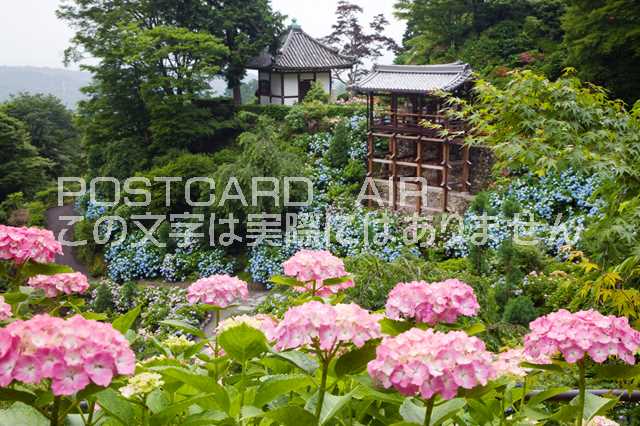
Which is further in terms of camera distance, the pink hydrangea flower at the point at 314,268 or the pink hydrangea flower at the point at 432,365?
the pink hydrangea flower at the point at 314,268

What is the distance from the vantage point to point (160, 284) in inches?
461

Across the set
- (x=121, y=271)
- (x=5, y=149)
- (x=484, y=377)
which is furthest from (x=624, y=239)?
(x=5, y=149)

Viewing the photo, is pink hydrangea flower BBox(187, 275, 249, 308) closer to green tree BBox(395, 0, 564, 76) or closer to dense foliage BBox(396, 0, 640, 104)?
dense foliage BBox(396, 0, 640, 104)

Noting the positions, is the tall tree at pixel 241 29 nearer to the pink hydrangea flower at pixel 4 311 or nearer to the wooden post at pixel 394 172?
the wooden post at pixel 394 172

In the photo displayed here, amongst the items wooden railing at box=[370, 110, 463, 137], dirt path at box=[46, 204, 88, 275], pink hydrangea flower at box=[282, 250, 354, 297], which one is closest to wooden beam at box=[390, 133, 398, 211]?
wooden railing at box=[370, 110, 463, 137]

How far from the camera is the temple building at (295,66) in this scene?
17297mm

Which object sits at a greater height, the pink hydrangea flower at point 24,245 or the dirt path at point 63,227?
the pink hydrangea flower at point 24,245

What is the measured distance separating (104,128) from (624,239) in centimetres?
1418

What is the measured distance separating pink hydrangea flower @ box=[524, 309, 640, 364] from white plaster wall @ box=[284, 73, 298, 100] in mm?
16909

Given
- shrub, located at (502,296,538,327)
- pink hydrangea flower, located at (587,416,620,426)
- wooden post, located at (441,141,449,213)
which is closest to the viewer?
pink hydrangea flower, located at (587,416,620,426)

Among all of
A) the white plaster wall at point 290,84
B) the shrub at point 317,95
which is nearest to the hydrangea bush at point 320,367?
the shrub at point 317,95

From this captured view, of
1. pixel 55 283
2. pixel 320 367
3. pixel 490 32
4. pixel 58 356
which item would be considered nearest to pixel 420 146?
pixel 490 32

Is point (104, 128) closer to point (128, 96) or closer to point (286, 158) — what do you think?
point (128, 96)

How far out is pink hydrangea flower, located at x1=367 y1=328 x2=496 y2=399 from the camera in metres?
0.98
